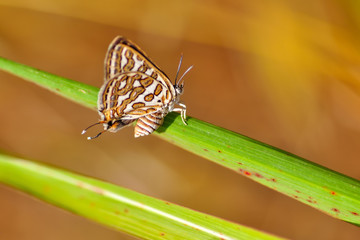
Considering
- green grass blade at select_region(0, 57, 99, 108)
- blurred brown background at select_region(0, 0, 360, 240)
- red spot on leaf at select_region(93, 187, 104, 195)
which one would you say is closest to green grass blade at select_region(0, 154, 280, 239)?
red spot on leaf at select_region(93, 187, 104, 195)

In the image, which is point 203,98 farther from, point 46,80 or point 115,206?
point 115,206

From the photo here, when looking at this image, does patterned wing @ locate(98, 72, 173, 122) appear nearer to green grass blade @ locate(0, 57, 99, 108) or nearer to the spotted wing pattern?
the spotted wing pattern

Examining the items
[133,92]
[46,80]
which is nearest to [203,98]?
[133,92]

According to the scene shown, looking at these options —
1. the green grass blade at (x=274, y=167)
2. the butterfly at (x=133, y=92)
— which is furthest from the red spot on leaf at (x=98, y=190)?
the green grass blade at (x=274, y=167)

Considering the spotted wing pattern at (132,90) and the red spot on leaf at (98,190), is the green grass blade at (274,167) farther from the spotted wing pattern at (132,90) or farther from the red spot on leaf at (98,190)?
the red spot on leaf at (98,190)

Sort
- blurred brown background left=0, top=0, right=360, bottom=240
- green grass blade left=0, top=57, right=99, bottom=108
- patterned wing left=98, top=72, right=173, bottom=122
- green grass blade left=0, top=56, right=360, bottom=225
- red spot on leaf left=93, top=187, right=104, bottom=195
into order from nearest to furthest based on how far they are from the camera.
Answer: green grass blade left=0, top=56, right=360, bottom=225 → red spot on leaf left=93, top=187, right=104, bottom=195 → green grass blade left=0, top=57, right=99, bottom=108 → patterned wing left=98, top=72, right=173, bottom=122 → blurred brown background left=0, top=0, right=360, bottom=240

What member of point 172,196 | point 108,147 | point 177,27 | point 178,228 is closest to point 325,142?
point 172,196
